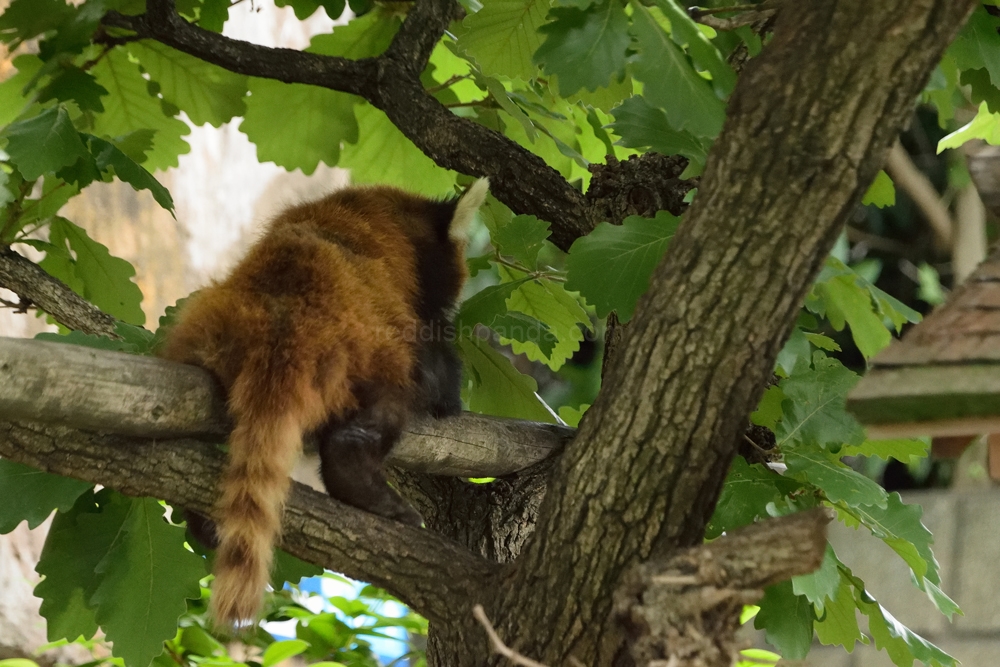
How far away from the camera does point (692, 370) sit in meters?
1.01

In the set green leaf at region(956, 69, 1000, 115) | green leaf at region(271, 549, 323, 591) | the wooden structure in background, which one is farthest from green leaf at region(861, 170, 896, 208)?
green leaf at region(271, 549, 323, 591)

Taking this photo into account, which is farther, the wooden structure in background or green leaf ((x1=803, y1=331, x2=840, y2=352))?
green leaf ((x1=803, y1=331, x2=840, y2=352))

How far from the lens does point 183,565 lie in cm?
130

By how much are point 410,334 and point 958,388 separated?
766mm

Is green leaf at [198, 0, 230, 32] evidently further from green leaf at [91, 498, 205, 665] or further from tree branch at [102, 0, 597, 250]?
green leaf at [91, 498, 205, 665]

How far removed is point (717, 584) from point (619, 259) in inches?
17.5

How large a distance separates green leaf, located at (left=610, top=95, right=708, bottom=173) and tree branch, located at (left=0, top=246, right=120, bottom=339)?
0.87 m

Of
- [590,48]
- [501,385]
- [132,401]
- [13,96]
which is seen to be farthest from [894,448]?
[13,96]

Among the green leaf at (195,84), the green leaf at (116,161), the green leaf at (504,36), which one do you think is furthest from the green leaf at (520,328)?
the green leaf at (195,84)

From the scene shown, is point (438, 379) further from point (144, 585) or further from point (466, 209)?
point (144, 585)

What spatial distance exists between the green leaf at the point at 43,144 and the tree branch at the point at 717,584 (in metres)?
0.96

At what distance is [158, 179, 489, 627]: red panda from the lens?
111 centimetres

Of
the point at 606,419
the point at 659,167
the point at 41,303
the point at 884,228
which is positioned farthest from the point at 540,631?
the point at 884,228

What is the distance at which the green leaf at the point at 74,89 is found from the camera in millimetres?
1499
